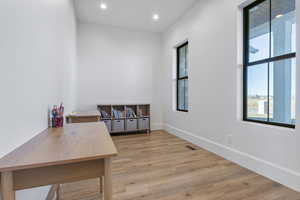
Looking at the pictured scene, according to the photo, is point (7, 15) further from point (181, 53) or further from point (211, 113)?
point (181, 53)

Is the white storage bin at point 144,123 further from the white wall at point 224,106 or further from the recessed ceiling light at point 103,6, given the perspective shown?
the recessed ceiling light at point 103,6

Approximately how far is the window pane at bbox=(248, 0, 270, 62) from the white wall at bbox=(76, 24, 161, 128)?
2908 mm

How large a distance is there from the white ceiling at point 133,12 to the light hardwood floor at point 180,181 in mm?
3092

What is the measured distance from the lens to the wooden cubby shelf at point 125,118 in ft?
13.6

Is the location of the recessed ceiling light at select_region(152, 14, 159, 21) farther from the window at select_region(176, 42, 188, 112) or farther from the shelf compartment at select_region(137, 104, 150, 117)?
the shelf compartment at select_region(137, 104, 150, 117)

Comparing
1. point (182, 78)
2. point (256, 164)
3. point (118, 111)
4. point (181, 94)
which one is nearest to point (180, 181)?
point (256, 164)

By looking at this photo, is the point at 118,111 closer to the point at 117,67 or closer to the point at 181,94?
the point at 117,67

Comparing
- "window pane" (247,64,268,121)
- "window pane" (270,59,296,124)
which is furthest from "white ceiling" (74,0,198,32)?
"window pane" (270,59,296,124)

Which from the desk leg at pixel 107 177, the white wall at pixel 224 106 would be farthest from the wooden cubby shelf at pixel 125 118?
the desk leg at pixel 107 177

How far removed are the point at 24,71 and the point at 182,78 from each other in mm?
3467

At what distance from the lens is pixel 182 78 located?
13.2ft

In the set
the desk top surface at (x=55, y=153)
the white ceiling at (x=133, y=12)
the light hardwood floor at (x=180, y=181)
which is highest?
the white ceiling at (x=133, y=12)

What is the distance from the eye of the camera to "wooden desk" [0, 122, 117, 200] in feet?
2.22

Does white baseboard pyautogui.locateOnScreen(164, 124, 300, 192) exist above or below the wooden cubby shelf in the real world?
below
